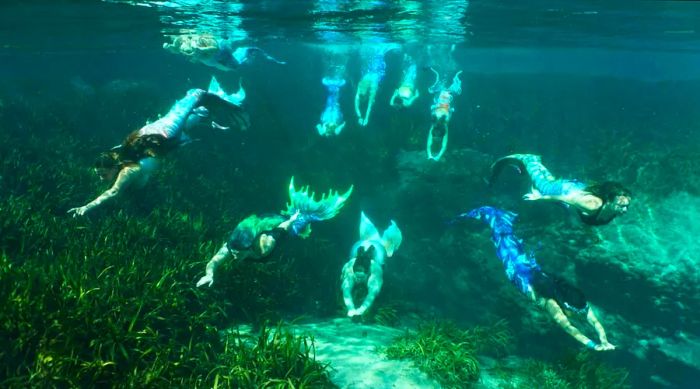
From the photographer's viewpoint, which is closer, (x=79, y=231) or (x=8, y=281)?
(x=8, y=281)

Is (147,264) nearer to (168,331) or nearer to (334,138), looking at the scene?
(168,331)

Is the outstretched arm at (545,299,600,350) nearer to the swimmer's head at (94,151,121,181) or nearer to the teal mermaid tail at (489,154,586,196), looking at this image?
the teal mermaid tail at (489,154,586,196)

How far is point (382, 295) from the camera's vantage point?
10.4m

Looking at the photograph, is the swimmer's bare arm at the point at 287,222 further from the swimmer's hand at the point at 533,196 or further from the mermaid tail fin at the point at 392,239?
the mermaid tail fin at the point at 392,239

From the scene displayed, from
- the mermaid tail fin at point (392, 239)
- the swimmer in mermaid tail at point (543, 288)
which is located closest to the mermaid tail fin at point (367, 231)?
the mermaid tail fin at point (392, 239)

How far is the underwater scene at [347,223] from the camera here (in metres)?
5.82

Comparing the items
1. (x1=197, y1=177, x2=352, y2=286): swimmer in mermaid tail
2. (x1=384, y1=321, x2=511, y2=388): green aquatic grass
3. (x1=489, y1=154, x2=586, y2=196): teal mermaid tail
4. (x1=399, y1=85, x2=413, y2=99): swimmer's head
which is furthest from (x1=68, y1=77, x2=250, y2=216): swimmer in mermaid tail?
(x1=399, y1=85, x2=413, y2=99): swimmer's head

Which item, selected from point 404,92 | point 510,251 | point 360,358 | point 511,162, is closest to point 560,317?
point 510,251

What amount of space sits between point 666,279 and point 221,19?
19042 millimetres

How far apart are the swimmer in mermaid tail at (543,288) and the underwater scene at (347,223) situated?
1.4 inches

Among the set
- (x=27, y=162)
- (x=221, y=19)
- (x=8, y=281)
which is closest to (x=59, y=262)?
(x=8, y=281)

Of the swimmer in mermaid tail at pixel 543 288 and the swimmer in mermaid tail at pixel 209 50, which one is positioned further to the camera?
the swimmer in mermaid tail at pixel 209 50

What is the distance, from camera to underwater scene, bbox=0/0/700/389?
5816 mm

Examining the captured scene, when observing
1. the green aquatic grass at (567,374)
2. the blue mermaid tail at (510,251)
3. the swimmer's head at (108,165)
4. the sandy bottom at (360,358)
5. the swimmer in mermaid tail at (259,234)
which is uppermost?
the swimmer's head at (108,165)
